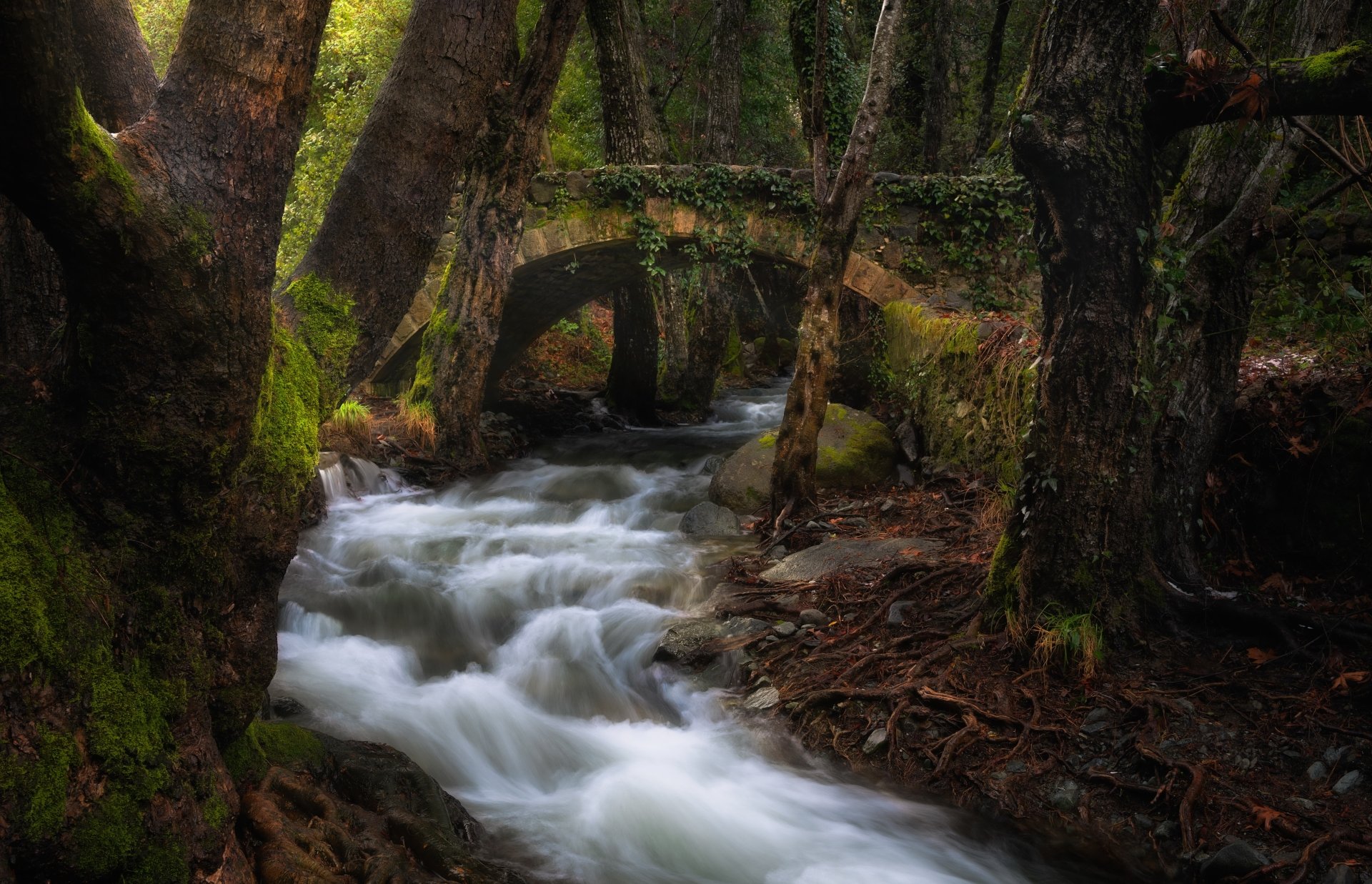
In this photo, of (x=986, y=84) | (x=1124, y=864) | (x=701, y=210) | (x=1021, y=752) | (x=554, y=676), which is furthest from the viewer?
(x=986, y=84)

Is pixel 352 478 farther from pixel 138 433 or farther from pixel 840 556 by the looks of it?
pixel 138 433

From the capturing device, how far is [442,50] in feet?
11.8

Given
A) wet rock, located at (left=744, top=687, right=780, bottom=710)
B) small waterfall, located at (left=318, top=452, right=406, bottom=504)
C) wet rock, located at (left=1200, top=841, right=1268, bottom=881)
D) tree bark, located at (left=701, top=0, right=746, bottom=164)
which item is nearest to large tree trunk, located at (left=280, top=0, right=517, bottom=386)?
wet rock, located at (left=744, top=687, right=780, bottom=710)

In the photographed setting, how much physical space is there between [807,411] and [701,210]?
5246 millimetres

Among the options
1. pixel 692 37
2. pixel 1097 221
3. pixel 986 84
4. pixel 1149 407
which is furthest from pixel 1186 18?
pixel 692 37

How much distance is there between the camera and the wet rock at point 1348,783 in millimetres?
3836

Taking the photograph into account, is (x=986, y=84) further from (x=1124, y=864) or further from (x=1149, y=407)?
(x=1124, y=864)

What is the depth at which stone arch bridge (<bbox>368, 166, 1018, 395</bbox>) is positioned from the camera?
39.3 ft

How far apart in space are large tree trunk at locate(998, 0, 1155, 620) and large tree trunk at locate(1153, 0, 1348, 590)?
424mm

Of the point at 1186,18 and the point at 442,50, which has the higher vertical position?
the point at 1186,18

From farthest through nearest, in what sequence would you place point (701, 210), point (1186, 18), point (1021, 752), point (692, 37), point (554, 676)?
1. point (692, 37)
2. point (701, 210)
3. point (554, 676)
4. point (1186, 18)
5. point (1021, 752)

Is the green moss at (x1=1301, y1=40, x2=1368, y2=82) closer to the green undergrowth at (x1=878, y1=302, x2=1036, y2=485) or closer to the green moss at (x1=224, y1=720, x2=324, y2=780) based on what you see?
the green undergrowth at (x1=878, y1=302, x2=1036, y2=485)

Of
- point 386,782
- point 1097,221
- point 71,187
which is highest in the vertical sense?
point 1097,221

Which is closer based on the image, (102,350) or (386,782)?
(102,350)
